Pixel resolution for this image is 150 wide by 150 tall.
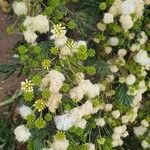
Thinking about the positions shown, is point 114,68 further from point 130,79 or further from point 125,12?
point 125,12

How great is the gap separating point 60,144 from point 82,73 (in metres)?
0.47

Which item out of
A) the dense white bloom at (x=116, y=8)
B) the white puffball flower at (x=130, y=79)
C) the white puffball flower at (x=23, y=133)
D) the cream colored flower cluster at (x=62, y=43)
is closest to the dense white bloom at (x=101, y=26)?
the dense white bloom at (x=116, y=8)

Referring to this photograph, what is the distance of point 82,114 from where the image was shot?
3131 mm

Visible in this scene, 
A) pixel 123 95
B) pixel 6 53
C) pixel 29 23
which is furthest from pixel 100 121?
pixel 6 53

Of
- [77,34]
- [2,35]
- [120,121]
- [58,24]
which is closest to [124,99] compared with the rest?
[120,121]

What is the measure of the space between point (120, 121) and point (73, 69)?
876mm

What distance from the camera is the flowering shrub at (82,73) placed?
3.07 metres

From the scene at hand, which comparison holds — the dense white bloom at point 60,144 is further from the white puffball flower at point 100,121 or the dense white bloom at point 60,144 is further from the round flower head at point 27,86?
the white puffball flower at point 100,121

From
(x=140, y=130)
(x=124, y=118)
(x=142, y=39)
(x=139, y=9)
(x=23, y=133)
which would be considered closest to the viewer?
(x=23, y=133)

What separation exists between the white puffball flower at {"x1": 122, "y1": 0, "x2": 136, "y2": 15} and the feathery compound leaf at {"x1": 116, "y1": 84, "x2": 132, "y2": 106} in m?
0.66

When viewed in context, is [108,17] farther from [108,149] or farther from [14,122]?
[14,122]

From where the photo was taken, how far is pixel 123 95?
3.83m

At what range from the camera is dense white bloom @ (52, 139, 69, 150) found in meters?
3.10

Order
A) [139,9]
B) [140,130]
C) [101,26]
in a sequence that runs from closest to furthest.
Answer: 1. [139,9]
2. [101,26]
3. [140,130]
